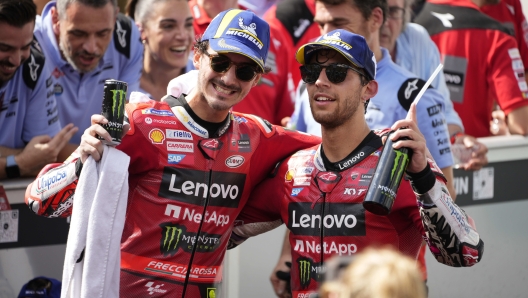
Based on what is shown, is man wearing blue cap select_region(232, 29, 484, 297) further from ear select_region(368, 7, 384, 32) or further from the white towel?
ear select_region(368, 7, 384, 32)

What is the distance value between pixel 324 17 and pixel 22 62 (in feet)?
6.39

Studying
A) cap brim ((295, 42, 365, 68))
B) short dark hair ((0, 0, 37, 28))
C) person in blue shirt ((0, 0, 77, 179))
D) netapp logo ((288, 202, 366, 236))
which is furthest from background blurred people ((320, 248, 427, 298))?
short dark hair ((0, 0, 37, 28))

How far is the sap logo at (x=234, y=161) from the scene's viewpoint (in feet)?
13.6

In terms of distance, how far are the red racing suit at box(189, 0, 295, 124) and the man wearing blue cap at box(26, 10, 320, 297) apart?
2695 mm

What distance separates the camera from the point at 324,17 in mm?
5594

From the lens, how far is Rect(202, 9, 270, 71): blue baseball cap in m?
4.04

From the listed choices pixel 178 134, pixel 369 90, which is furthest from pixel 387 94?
pixel 178 134

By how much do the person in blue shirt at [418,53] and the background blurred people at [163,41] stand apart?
1.48 meters

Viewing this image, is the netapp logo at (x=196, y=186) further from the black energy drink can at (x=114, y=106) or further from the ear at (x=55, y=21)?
the ear at (x=55, y=21)

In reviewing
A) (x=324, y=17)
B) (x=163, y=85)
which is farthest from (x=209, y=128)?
(x=163, y=85)

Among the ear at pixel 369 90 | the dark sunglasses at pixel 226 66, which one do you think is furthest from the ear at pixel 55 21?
the ear at pixel 369 90

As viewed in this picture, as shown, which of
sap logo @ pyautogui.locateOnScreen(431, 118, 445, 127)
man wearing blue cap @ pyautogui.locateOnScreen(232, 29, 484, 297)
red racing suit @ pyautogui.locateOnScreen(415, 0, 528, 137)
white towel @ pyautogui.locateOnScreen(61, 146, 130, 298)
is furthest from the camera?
red racing suit @ pyautogui.locateOnScreen(415, 0, 528, 137)

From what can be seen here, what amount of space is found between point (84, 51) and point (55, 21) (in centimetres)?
31

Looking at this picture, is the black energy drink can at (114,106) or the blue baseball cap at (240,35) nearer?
the black energy drink can at (114,106)
